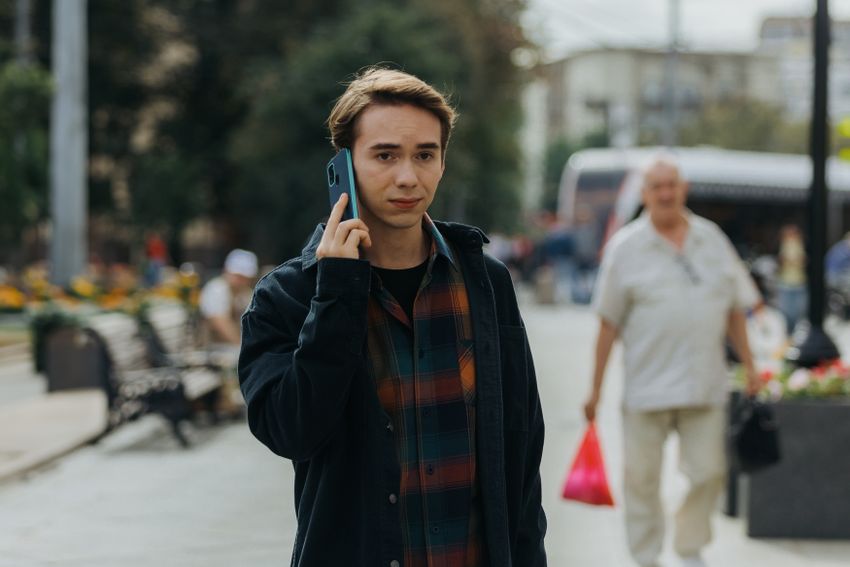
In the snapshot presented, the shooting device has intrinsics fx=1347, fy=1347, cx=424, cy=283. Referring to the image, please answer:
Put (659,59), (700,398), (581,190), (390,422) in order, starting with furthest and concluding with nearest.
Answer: (659,59), (581,190), (700,398), (390,422)

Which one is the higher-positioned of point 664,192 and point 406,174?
point 664,192

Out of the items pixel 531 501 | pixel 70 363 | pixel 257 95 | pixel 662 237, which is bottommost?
pixel 70 363

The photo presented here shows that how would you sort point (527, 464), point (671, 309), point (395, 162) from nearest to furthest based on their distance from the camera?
point (395, 162) → point (527, 464) → point (671, 309)

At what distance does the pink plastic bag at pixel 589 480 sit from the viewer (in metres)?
5.37

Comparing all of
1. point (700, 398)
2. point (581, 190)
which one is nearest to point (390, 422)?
point (700, 398)

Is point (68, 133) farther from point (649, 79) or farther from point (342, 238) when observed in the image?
point (649, 79)

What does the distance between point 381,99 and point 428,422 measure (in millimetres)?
594

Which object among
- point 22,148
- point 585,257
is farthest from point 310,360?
point 585,257

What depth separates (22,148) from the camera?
21734 millimetres

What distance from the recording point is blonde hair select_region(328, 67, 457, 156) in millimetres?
2439

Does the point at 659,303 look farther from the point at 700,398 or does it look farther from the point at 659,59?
the point at 659,59

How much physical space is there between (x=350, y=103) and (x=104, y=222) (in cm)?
3515

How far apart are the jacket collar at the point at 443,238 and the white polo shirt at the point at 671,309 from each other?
295 cm

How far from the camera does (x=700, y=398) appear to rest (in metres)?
5.45
